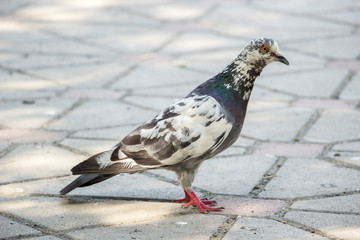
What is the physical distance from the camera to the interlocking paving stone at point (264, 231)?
332 cm

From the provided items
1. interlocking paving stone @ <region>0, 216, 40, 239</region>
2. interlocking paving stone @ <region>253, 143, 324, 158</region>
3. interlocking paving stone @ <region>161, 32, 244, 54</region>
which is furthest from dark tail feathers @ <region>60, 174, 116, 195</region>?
interlocking paving stone @ <region>161, 32, 244, 54</region>

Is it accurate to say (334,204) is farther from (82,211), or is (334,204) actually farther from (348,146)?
(82,211)

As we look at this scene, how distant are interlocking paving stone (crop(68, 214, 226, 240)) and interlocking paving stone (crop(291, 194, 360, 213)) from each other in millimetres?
445

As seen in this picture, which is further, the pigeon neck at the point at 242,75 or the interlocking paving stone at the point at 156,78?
the interlocking paving stone at the point at 156,78

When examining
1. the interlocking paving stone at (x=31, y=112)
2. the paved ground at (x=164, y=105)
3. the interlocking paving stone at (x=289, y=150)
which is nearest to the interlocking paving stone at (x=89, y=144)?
the paved ground at (x=164, y=105)

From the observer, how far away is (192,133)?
3512 mm

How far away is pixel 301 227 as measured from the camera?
3418 millimetres

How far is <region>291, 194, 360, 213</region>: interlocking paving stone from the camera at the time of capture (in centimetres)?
361

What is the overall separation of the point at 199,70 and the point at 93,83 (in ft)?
2.97

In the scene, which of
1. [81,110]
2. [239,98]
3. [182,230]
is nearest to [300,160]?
[239,98]

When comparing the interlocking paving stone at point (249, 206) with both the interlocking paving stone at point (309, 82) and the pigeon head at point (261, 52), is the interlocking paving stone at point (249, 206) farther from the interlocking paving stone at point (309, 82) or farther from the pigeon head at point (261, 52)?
the interlocking paving stone at point (309, 82)

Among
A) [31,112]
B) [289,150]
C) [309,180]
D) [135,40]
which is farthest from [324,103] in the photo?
[135,40]

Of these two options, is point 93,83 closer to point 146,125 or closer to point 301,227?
point 146,125

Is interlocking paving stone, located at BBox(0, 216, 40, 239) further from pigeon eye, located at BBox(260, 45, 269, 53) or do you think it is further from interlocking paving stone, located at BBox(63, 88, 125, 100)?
interlocking paving stone, located at BBox(63, 88, 125, 100)
